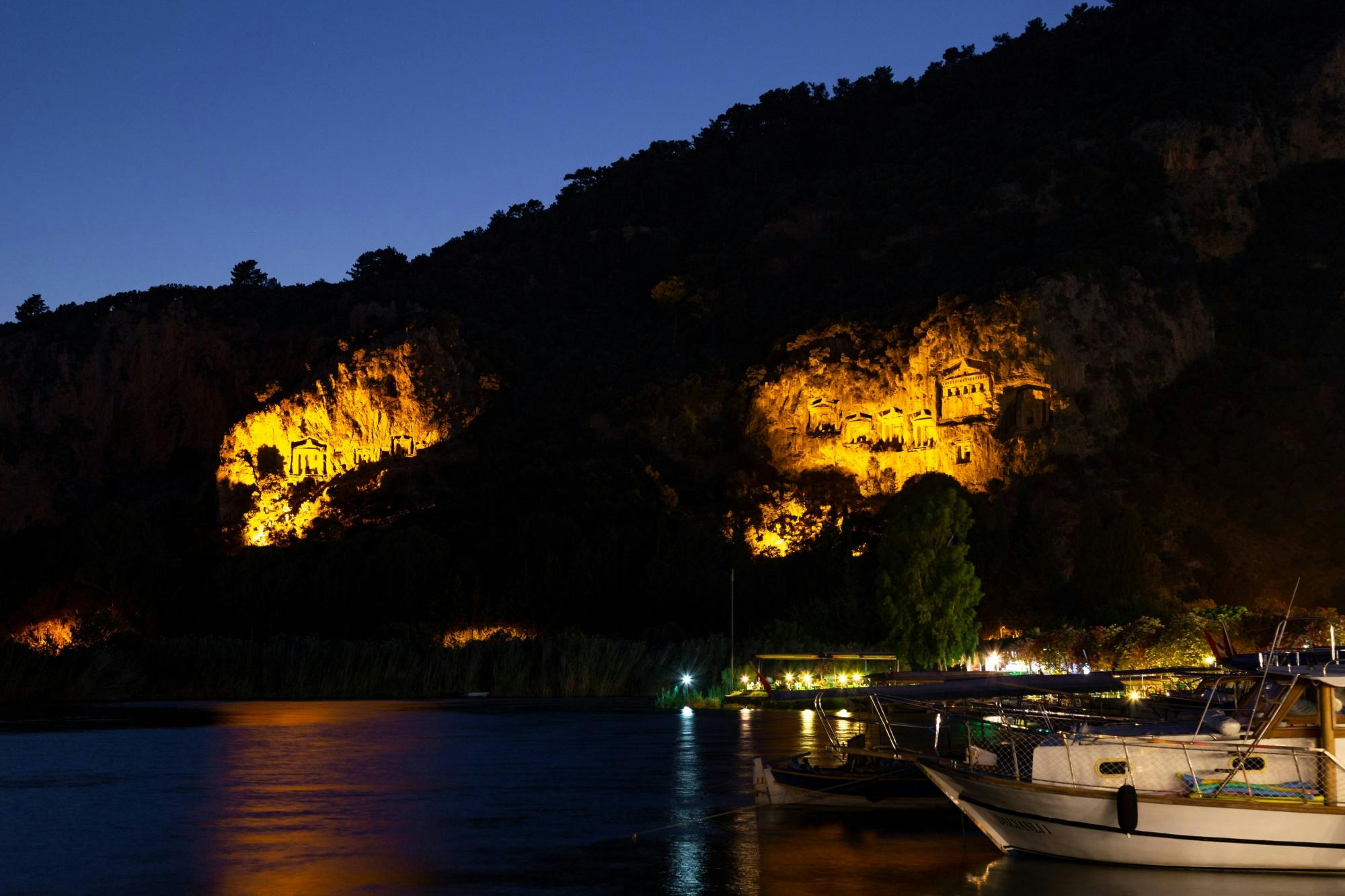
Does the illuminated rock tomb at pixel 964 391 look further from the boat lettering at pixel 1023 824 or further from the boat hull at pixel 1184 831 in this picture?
the boat hull at pixel 1184 831

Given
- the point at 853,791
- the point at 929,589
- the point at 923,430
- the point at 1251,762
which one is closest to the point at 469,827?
the point at 853,791

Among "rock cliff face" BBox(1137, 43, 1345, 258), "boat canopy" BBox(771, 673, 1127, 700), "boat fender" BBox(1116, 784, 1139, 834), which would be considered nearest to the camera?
"boat fender" BBox(1116, 784, 1139, 834)

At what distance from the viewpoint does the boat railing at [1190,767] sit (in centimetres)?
1784

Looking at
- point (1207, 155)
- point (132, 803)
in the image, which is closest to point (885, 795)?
point (132, 803)

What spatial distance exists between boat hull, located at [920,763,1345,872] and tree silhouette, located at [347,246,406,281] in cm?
14083

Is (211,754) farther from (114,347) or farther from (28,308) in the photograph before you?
(28,308)

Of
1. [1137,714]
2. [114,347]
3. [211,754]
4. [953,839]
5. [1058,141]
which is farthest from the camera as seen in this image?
[114,347]

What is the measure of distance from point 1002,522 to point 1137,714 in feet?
183

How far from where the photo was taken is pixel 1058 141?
356 feet

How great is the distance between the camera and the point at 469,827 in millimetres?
23094

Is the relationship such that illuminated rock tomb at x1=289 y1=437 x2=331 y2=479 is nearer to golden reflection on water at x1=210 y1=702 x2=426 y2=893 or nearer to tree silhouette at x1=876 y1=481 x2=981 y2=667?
tree silhouette at x1=876 y1=481 x2=981 y2=667

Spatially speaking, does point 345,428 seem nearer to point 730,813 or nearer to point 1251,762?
point 730,813

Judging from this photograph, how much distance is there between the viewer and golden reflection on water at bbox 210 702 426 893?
18453 mm

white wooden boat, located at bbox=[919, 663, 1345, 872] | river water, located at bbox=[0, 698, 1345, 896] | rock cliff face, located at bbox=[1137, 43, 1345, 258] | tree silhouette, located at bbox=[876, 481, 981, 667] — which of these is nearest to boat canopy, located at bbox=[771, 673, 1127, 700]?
river water, located at bbox=[0, 698, 1345, 896]
